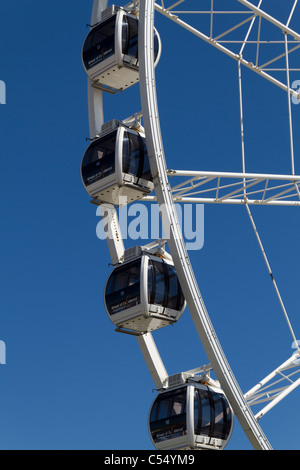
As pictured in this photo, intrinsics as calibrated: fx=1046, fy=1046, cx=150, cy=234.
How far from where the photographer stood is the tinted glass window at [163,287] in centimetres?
2405

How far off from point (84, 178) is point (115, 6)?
4978 mm

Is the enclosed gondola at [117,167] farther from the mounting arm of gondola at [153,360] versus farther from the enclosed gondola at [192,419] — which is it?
the enclosed gondola at [192,419]

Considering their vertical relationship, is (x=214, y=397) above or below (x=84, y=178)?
below

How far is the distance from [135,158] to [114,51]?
10.8ft

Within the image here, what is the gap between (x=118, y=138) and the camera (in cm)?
2534

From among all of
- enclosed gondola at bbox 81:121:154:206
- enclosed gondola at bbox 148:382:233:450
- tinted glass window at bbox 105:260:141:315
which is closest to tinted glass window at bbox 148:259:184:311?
tinted glass window at bbox 105:260:141:315

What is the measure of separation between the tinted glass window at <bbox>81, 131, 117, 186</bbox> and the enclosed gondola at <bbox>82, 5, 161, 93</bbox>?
2.16m

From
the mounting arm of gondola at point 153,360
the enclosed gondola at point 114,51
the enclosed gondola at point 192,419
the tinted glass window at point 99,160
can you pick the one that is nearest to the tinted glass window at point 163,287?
the mounting arm of gondola at point 153,360

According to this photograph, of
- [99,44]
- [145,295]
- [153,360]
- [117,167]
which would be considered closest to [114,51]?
[99,44]

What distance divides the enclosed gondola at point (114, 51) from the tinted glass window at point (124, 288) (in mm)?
5483

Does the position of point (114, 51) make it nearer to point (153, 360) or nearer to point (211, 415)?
point (153, 360)
